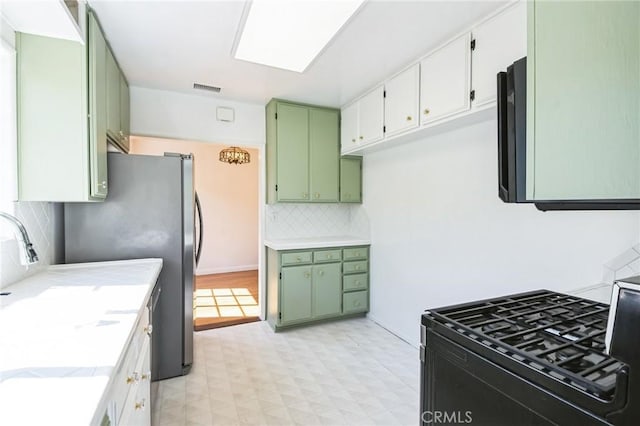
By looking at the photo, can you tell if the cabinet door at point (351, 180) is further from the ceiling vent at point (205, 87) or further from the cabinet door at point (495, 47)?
the cabinet door at point (495, 47)

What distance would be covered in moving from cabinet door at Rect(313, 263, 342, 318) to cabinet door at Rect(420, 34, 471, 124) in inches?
70.0

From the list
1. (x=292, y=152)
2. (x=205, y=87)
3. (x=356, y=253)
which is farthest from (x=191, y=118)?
(x=356, y=253)

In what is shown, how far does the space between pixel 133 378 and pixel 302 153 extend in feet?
8.49

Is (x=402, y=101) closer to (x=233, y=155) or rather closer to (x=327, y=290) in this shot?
(x=327, y=290)

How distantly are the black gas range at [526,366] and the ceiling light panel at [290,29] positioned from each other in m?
1.66

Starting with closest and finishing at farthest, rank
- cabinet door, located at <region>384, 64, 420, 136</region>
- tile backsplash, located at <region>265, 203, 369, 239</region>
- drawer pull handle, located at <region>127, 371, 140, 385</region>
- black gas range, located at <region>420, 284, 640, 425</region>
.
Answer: black gas range, located at <region>420, 284, 640, 425</region>, drawer pull handle, located at <region>127, 371, 140, 385</region>, cabinet door, located at <region>384, 64, 420, 136</region>, tile backsplash, located at <region>265, 203, 369, 239</region>

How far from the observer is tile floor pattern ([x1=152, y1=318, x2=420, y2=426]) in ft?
5.95

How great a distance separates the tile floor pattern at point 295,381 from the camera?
1.81m

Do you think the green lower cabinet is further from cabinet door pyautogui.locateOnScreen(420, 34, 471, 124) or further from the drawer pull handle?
the drawer pull handle

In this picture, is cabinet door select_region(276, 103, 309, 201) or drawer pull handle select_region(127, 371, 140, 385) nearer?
Result: drawer pull handle select_region(127, 371, 140, 385)

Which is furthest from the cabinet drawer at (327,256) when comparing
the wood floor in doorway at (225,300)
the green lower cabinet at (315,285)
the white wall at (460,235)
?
the wood floor in doorway at (225,300)

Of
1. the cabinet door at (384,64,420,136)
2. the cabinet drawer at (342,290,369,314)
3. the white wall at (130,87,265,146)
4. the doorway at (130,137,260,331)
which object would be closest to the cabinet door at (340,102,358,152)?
the cabinet door at (384,64,420,136)

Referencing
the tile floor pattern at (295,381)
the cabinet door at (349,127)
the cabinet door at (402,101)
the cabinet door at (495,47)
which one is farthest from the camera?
the cabinet door at (349,127)

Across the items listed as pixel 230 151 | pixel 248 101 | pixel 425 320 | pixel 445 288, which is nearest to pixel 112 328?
pixel 425 320
